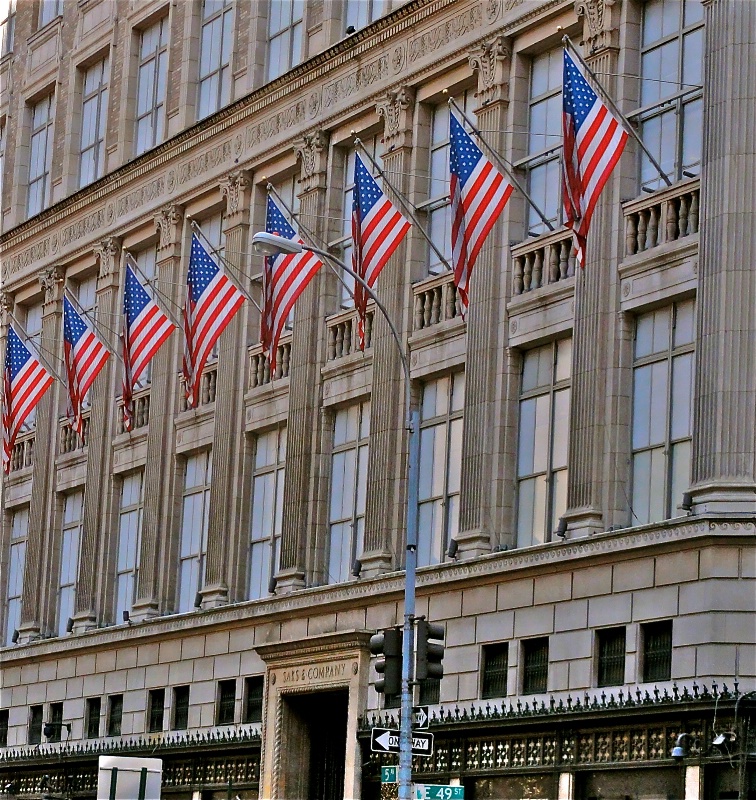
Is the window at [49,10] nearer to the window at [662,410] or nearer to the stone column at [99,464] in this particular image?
the stone column at [99,464]

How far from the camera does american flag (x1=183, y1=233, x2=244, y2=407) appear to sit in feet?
133

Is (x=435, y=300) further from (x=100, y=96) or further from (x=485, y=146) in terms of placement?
(x=100, y=96)

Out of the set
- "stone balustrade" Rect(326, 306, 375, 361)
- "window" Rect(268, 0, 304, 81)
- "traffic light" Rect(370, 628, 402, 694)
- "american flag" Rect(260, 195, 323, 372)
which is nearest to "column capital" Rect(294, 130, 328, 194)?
"window" Rect(268, 0, 304, 81)

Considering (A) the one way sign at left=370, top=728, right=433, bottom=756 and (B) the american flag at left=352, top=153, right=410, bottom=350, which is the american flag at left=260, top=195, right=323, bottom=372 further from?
(A) the one way sign at left=370, top=728, right=433, bottom=756

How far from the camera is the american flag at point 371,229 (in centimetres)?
3597

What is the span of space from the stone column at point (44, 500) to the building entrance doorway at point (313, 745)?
13770 millimetres

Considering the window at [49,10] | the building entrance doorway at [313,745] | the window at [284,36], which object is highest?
the window at [49,10]

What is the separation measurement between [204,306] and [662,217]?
36.5ft

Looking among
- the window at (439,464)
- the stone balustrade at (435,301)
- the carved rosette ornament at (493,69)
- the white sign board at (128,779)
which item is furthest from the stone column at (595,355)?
the white sign board at (128,779)

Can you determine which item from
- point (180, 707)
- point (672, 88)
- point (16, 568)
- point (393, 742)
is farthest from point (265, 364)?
point (393, 742)

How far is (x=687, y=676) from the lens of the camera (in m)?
30.6

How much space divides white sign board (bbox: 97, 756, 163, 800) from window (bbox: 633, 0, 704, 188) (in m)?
13.3

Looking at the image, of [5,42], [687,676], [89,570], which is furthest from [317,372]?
[5,42]

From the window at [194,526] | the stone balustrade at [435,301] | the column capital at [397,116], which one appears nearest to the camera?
the stone balustrade at [435,301]
